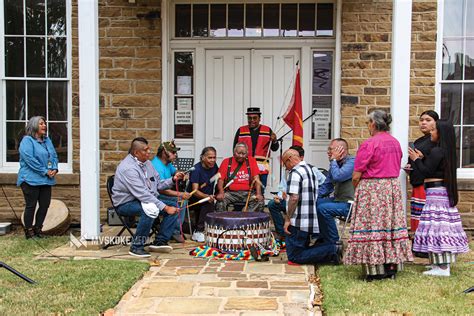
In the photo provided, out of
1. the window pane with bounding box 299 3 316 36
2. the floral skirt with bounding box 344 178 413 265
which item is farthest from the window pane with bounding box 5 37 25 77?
the floral skirt with bounding box 344 178 413 265

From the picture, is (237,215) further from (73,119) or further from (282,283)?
(73,119)

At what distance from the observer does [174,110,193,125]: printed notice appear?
8.40 m

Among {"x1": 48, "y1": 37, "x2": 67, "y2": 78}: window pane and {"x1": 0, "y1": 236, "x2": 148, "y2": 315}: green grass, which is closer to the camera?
{"x1": 0, "y1": 236, "x2": 148, "y2": 315}: green grass

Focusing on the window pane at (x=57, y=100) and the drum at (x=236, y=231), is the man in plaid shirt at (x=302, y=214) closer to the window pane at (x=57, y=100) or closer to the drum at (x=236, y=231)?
the drum at (x=236, y=231)

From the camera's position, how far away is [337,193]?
6.27 meters

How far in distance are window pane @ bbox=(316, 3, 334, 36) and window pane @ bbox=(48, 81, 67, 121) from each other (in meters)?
3.80

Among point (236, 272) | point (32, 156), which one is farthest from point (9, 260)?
point (236, 272)

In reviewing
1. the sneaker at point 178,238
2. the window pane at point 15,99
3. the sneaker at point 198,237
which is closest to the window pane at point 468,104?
the sneaker at point 198,237

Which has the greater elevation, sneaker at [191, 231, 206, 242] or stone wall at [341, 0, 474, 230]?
stone wall at [341, 0, 474, 230]

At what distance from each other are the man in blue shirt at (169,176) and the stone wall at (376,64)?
2438mm

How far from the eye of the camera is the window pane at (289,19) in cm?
823

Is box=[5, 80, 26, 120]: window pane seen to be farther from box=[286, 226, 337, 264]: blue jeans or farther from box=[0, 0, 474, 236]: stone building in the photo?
box=[286, 226, 337, 264]: blue jeans

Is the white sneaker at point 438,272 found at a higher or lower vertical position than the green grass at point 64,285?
higher

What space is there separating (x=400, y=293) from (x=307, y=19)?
183 inches
